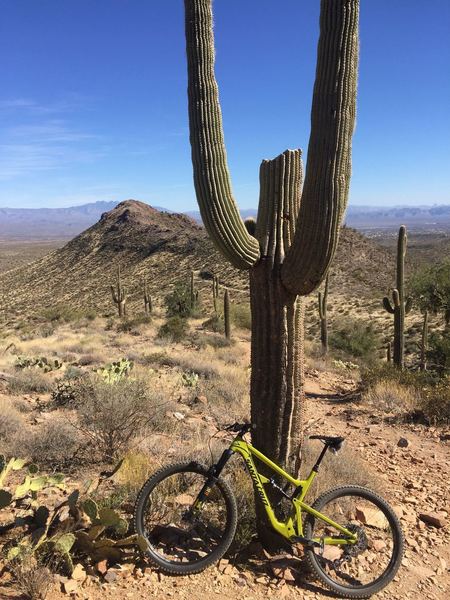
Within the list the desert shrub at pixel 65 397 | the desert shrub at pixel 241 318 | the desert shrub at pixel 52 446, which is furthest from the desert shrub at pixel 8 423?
the desert shrub at pixel 241 318

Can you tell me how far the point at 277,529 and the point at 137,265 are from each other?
48.6m

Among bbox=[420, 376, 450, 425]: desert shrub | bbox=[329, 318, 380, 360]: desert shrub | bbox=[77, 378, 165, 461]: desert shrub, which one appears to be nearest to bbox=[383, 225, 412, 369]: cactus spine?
bbox=[420, 376, 450, 425]: desert shrub

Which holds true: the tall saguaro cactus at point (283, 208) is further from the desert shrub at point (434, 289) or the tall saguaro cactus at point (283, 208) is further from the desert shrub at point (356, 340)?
the desert shrub at point (356, 340)

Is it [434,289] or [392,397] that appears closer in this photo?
[392,397]

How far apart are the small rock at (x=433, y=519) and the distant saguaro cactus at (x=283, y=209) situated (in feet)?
5.56

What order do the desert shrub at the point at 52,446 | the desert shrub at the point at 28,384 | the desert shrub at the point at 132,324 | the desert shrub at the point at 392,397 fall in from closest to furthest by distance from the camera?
the desert shrub at the point at 52,446 < the desert shrub at the point at 392,397 < the desert shrub at the point at 28,384 < the desert shrub at the point at 132,324

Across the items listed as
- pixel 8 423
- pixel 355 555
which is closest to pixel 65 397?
pixel 8 423

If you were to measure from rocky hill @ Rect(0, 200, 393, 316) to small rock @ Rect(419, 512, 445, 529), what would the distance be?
30736mm

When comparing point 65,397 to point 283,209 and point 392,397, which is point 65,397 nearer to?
point 283,209

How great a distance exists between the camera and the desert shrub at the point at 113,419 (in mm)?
5742

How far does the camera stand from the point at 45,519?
3.82m

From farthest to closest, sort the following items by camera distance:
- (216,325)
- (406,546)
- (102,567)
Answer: (216,325) → (406,546) → (102,567)

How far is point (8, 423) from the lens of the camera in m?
6.40

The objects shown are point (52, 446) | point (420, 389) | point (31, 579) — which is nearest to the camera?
point (31, 579)
